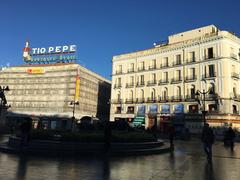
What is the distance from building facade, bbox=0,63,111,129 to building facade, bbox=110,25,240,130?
552 inches

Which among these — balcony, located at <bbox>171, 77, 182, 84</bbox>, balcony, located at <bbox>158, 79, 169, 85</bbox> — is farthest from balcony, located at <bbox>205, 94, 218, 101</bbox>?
balcony, located at <bbox>158, 79, 169, 85</bbox>

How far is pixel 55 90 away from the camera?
7081cm

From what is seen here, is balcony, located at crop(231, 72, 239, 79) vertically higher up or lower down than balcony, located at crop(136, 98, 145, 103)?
higher up

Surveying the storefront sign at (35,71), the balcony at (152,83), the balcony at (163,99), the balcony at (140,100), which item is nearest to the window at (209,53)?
the balcony at (163,99)

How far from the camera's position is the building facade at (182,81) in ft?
145

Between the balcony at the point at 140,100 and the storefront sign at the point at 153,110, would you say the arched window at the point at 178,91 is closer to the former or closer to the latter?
the storefront sign at the point at 153,110

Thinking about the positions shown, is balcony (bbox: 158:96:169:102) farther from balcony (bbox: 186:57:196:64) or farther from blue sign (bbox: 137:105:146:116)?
balcony (bbox: 186:57:196:64)

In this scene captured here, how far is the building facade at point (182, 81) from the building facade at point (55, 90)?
46.0 ft

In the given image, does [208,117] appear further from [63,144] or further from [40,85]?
[40,85]

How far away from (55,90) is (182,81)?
35716 millimetres

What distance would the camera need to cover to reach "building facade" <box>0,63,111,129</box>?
224 feet

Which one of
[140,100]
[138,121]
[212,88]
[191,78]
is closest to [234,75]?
[212,88]

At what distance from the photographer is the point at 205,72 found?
46.4 m

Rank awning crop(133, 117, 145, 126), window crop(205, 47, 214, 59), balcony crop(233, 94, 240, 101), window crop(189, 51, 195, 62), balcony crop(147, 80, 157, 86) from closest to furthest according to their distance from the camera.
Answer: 1. balcony crop(233, 94, 240, 101)
2. window crop(205, 47, 214, 59)
3. window crop(189, 51, 195, 62)
4. balcony crop(147, 80, 157, 86)
5. awning crop(133, 117, 145, 126)
